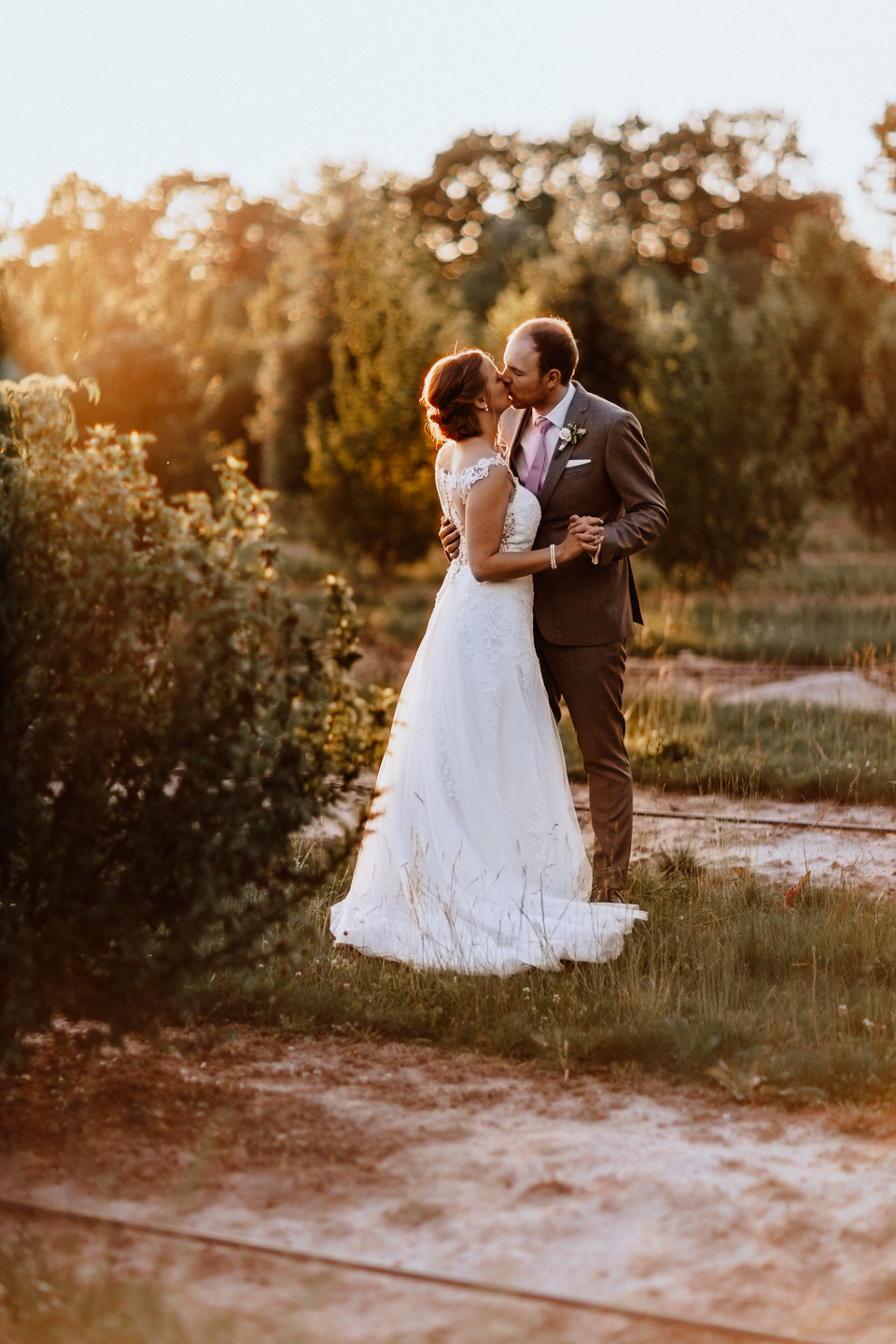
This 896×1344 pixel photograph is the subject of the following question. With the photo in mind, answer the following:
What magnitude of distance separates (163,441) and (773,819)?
11.8m

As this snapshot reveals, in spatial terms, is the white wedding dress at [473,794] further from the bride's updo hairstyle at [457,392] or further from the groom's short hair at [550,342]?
the groom's short hair at [550,342]

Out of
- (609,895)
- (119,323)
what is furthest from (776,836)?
(119,323)

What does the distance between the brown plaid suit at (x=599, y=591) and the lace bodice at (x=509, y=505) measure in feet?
0.52

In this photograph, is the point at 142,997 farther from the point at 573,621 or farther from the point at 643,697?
the point at 643,697

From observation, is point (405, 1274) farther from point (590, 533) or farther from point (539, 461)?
point (539, 461)

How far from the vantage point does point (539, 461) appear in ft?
18.7

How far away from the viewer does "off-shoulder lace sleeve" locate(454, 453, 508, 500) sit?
17.5 ft

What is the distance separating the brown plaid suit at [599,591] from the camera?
554 cm

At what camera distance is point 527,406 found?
5715 mm

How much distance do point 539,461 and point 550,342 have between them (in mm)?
500

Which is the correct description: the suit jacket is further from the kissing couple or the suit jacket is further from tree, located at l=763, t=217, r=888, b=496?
tree, located at l=763, t=217, r=888, b=496

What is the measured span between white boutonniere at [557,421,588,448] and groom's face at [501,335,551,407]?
178mm

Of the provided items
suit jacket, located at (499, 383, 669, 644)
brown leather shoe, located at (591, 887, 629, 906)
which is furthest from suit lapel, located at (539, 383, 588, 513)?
brown leather shoe, located at (591, 887, 629, 906)

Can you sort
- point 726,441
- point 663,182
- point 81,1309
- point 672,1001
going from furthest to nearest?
point 663,182 → point 726,441 → point 672,1001 → point 81,1309
